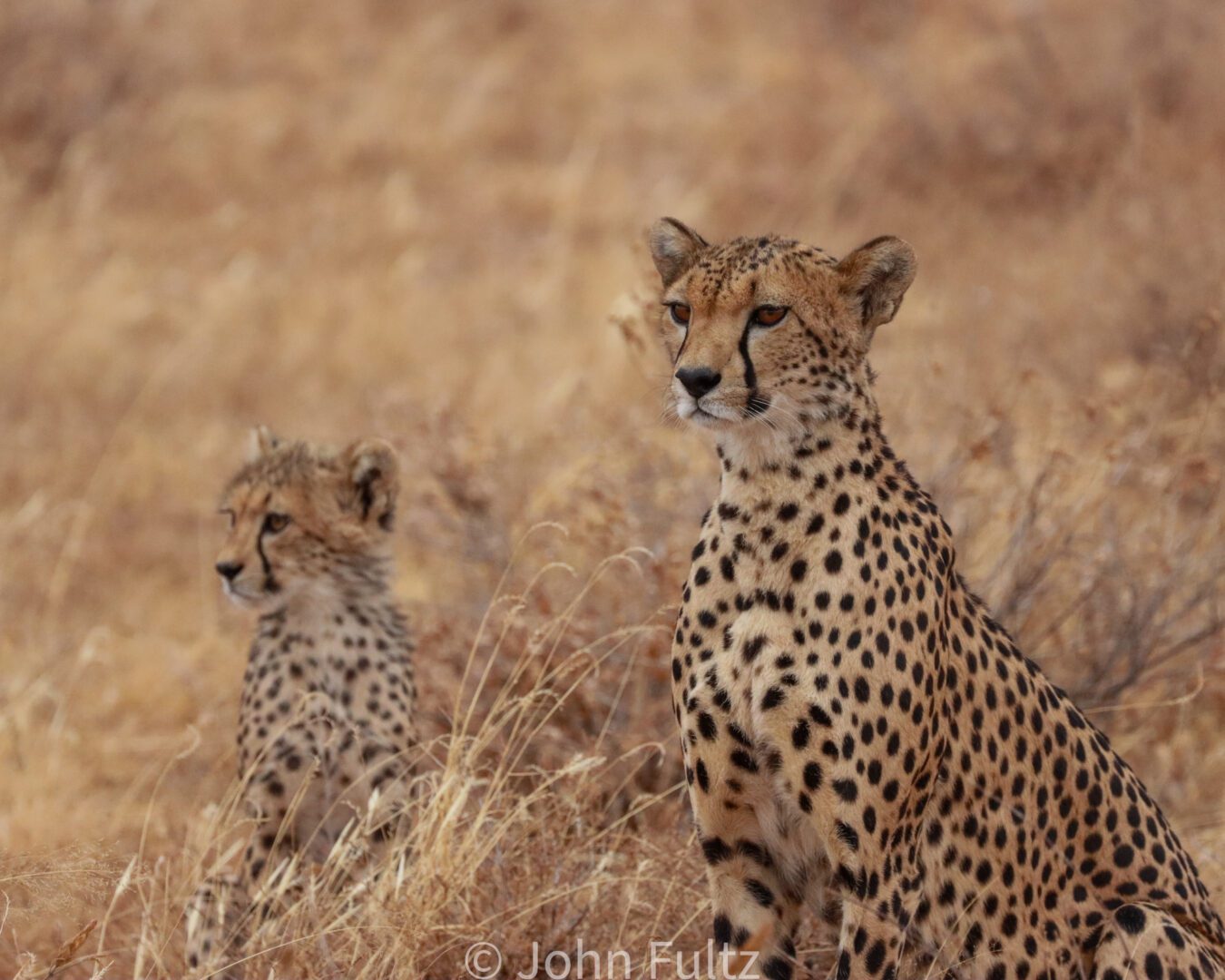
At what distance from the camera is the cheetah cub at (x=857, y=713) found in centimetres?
278

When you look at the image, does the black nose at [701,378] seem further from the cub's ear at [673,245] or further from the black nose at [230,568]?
the black nose at [230,568]

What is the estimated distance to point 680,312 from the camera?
2.97 m

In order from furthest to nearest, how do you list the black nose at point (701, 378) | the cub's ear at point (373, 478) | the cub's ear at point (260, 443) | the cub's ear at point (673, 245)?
the cub's ear at point (260, 443) → the cub's ear at point (373, 478) → the cub's ear at point (673, 245) → the black nose at point (701, 378)

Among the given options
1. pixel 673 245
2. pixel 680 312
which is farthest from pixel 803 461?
pixel 673 245

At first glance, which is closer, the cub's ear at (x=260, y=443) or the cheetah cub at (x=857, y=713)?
the cheetah cub at (x=857, y=713)

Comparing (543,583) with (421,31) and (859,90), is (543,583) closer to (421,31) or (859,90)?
(859,90)

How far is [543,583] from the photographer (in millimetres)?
4711

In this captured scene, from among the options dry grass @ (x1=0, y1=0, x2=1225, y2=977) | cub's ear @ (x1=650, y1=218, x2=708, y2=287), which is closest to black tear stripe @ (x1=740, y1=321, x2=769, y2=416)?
cub's ear @ (x1=650, y1=218, x2=708, y2=287)

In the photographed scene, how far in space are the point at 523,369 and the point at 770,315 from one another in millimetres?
5425

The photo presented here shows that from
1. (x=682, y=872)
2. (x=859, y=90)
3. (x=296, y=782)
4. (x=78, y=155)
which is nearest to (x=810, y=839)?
(x=682, y=872)

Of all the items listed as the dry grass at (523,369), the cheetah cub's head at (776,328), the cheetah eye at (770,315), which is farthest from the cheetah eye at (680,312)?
the dry grass at (523,369)

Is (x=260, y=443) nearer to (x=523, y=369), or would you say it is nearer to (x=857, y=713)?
(x=857, y=713)

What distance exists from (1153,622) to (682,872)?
1.66m

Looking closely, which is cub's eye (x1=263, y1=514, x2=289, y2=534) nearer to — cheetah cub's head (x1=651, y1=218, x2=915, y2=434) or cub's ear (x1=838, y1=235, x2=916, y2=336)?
cheetah cub's head (x1=651, y1=218, x2=915, y2=434)
